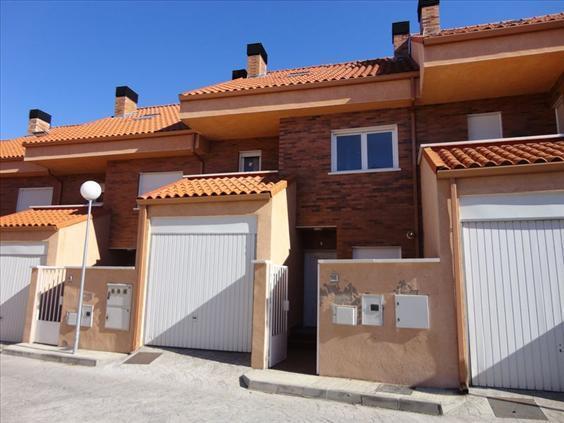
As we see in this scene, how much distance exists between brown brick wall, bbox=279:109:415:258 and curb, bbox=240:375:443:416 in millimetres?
4501

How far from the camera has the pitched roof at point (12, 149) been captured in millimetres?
16688

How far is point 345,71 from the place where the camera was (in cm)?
1266

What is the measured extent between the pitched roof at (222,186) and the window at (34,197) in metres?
8.36

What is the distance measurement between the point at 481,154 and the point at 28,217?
13078 millimetres

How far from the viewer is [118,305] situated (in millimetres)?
9852

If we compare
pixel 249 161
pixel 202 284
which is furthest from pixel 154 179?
pixel 202 284

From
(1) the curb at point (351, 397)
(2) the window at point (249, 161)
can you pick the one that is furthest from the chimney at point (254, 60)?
(1) the curb at point (351, 397)

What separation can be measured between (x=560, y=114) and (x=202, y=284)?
937 centimetres

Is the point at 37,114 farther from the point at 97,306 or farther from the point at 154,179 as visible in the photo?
the point at 97,306

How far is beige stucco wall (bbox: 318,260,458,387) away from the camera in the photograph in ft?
23.1

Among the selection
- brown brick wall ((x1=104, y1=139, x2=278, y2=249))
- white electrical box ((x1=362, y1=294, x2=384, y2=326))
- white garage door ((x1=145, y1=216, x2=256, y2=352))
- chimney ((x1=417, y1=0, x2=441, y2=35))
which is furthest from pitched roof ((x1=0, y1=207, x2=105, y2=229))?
chimney ((x1=417, y1=0, x2=441, y2=35))

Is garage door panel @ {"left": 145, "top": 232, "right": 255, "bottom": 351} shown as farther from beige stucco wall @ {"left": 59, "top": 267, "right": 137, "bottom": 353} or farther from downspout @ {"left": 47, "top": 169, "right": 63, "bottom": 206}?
downspout @ {"left": 47, "top": 169, "right": 63, "bottom": 206}

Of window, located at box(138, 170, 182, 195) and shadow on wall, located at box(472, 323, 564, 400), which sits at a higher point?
window, located at box(138, 170, 182, 195)

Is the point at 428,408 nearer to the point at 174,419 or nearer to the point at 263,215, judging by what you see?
the point at 174,419
